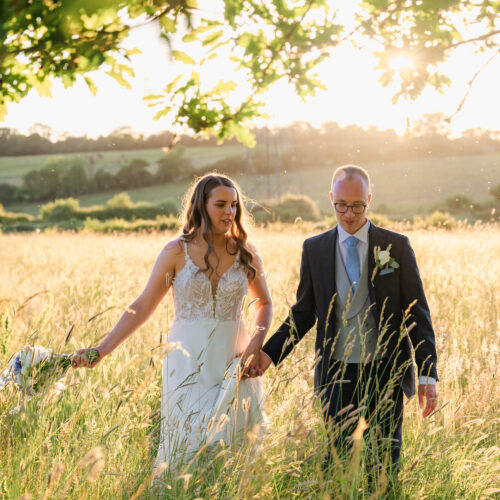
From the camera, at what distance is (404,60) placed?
4730 millimetres

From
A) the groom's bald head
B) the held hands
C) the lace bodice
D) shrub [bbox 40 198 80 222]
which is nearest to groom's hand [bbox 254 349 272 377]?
the held hands

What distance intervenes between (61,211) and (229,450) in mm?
42193

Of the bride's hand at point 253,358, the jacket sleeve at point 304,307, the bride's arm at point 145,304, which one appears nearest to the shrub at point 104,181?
the bride's arm at point 145,304

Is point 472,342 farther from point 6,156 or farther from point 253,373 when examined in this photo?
point 6,156

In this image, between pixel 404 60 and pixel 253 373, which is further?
pixel 404 60

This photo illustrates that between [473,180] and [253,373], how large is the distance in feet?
175

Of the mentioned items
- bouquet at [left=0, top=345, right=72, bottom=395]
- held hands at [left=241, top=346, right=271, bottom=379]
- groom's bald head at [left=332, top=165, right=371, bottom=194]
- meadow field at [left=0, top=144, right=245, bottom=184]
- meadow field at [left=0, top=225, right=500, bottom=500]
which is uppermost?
meadow field at [left=0, top=144, right=245, bottom=184]

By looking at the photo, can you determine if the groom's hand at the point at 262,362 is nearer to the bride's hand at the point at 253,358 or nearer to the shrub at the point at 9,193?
the bride's hand at the point at 253,358

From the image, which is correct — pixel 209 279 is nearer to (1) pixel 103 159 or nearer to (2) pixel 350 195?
(2) pixel 350 195

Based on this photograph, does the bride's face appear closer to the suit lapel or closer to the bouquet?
the suit lapel

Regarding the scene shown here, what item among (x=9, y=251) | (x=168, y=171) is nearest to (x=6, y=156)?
(x=168, y=171)

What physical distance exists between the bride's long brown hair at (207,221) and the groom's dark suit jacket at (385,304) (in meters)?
0.41

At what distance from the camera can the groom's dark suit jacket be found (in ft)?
10.5

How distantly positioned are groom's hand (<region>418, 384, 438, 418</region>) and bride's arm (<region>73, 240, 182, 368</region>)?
149cm
